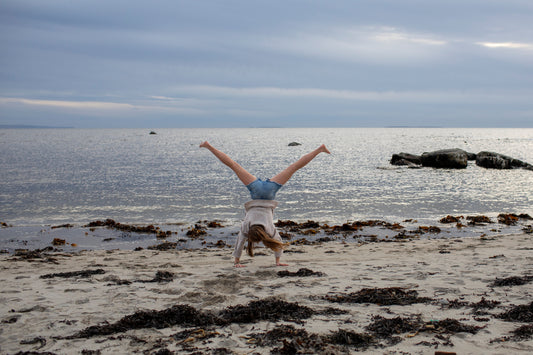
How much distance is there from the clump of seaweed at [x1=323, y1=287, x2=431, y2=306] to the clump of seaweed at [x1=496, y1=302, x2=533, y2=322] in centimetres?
109

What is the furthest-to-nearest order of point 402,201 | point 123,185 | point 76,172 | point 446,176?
point 76,172, point 446,176, point 123,185, point 402,201

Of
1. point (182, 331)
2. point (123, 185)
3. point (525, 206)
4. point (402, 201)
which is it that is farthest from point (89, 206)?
point (525, 206)

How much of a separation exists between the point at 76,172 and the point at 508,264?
40470 mm

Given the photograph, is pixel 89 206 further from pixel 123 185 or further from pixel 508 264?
pixel 508 264

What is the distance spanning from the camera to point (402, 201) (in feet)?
77.5

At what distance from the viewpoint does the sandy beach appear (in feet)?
16.1

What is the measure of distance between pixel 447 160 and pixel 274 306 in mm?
41001

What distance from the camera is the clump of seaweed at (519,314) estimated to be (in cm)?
542

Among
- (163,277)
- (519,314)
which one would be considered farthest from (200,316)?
(519,314)

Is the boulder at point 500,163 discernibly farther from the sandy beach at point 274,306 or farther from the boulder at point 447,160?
the sandy beach at point 274,306

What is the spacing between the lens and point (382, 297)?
21.1 ft

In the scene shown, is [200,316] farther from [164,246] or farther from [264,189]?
[164,246]

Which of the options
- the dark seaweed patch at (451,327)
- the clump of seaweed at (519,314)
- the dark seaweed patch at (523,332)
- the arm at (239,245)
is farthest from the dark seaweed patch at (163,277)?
the dark seaweed patch at (523,332)

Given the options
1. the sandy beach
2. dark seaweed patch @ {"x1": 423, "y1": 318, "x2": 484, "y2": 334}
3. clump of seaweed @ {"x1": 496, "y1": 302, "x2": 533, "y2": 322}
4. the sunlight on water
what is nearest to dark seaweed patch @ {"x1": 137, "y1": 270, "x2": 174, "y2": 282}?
the sandy beach
